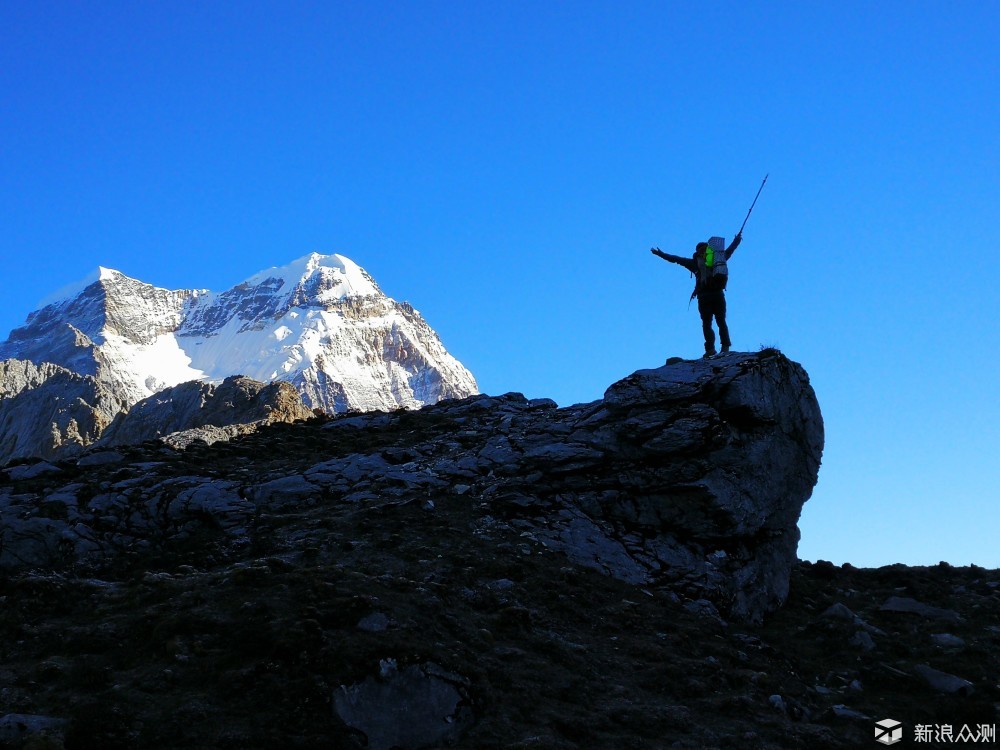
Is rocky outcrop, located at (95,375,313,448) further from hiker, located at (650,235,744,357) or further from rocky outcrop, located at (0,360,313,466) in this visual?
hiker, located at (650,235,744,357)

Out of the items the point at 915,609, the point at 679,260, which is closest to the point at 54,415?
the point at 679,260

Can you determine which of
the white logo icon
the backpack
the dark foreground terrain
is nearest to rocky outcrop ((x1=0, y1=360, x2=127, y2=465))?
the dark foreground terrain

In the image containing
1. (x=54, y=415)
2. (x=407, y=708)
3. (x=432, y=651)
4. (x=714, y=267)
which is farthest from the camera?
(x=54, y=415)

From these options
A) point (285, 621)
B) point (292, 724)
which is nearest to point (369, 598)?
point (285, 621)

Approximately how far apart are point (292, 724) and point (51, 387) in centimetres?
10328

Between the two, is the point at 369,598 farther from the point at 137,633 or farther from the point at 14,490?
the point at 14,490

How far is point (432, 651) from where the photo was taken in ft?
43.0

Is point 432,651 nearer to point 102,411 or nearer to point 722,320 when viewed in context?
point 722,320

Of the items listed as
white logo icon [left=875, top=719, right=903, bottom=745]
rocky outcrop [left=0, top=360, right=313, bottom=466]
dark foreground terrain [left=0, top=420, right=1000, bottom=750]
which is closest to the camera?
dark foreground terrain [left=0, top=420, right=1000, bottom=750]

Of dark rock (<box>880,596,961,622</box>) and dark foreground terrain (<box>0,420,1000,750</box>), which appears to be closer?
dark foreground terrain (<box>0,420,1000,750</box>)

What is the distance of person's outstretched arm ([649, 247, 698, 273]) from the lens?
25.5 m

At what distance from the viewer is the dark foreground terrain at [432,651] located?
460 inches

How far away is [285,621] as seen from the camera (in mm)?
13508

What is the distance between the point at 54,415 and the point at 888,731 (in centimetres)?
9671
